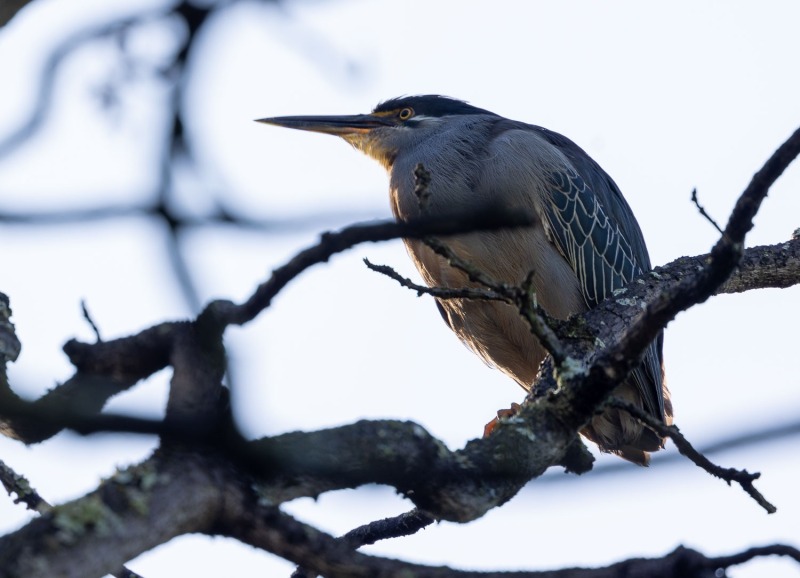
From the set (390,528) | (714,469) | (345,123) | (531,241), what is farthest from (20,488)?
(345,123)

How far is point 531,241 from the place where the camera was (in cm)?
606

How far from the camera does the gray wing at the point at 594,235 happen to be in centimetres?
619

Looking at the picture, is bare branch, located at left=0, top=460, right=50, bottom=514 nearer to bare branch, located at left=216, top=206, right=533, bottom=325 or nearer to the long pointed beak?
bare branch, located at left=216, top=206, right=533, bottom=325

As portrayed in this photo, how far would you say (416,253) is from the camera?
21.4 feet

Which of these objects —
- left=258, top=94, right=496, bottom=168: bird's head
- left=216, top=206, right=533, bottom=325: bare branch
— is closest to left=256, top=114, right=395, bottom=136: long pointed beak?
left=258, top=94, right=496, bottom=168: bird's head

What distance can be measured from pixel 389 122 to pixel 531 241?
2.19 meters

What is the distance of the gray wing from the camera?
6.19m

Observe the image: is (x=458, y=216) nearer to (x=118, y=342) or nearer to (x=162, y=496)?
(x=162, y=496)

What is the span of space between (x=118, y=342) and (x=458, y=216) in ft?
3.80

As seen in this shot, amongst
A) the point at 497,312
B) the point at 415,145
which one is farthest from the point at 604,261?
the point at 415,145

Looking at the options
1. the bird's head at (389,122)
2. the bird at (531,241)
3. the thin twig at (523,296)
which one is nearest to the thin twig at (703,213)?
the thin twig at (523,296)

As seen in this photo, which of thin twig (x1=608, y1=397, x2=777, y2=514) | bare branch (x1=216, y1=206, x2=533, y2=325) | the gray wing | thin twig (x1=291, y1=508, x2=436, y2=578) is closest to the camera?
bare branch (x1=216, y1=206, x2=533, y2=325)

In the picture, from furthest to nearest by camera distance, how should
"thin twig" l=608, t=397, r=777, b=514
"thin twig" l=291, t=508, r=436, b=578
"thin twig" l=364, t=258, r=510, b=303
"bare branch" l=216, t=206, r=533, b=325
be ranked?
"thin twig" l=291, t=508, r=436, b=578
"thin twig" l=364, t=258, r=510, b=303
"thin twig" l=608, t=397, r=777, b=514
"bare branch" l=216, t=206, r=533, b=325

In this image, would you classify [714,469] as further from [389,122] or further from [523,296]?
[389,122]
